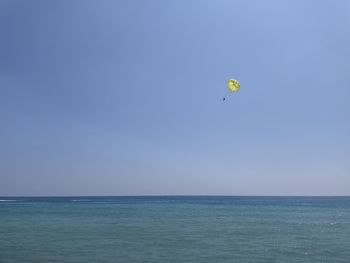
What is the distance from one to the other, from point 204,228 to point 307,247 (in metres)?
11.2

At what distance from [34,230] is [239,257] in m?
18.7

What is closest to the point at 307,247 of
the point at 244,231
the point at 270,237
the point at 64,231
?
the point at 270,237

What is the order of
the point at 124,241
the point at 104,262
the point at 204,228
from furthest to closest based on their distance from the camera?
the point at 204,228, the point at 124,241, the point at 104,262

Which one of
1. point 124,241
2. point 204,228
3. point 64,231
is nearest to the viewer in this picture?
point 124,241

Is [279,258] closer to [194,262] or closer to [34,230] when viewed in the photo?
[194,262]

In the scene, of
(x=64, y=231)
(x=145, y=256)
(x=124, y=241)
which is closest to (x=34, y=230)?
(x=64, y=231)

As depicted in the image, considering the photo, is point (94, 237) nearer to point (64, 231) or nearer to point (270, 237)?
point (64, 231)

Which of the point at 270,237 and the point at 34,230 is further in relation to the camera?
the point at 34,230

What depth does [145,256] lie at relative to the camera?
20562 mm

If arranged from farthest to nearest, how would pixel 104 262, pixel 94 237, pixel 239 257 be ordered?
pixel 94 237, pixel 239 257, pixel 104 262

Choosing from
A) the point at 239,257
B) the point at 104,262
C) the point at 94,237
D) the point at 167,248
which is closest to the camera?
the point at 104,262

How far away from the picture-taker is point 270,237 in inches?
1093

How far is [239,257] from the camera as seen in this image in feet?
67.1

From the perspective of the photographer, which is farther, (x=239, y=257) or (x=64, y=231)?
(x=64, y=231)
